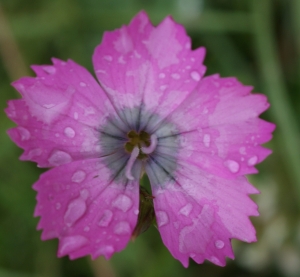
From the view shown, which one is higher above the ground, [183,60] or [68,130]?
[183,60]

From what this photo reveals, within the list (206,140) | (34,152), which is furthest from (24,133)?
(206,140)

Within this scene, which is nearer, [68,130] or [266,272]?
[68,130]

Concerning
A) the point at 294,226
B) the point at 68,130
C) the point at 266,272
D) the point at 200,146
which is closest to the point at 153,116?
the point at 200,146

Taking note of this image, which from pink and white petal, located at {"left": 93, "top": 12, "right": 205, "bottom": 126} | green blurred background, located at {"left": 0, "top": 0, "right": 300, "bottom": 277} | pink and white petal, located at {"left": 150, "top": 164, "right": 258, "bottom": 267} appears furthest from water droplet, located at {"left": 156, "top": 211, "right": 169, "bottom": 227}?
green blurred background, located at {"left": 0, "top": 0, "right": 300, "bottom": 277}

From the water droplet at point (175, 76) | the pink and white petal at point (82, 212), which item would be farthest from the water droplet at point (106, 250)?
the water droplet at point (175, 76)

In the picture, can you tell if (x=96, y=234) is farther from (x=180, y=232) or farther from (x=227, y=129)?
(x=227, y=129)

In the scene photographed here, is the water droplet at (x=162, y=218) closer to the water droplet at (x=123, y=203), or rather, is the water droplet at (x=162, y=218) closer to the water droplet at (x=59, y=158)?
the water droplet at (x=123, y=203)

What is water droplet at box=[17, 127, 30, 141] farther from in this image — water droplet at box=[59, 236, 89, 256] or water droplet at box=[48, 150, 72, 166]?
water droplet at box=[59, 236, 89, 256]
